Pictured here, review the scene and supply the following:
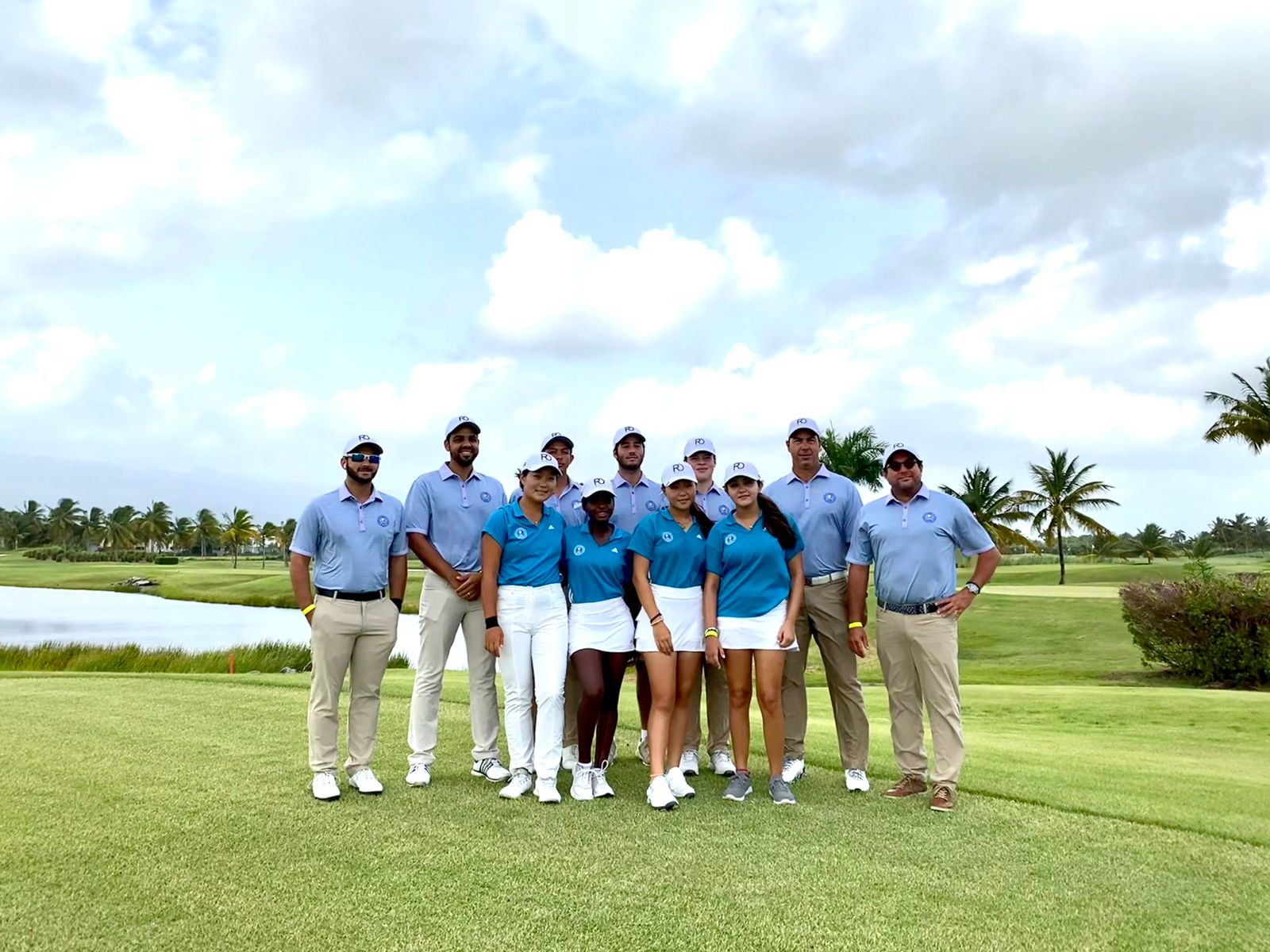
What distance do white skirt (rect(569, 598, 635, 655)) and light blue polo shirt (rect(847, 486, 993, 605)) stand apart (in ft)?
5.72

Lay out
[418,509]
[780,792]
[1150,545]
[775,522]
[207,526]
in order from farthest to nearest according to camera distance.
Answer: [207,526]
[1150,545]
[418,509]
[775,522]
[780,792]

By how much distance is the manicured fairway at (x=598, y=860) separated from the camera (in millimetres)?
4117

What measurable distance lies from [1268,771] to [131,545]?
15074cm

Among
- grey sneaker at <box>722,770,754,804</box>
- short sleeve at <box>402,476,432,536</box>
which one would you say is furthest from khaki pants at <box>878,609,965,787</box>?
short sleeve at <box>402,476,432,536</box>

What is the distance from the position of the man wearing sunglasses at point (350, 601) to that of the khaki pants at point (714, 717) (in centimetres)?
245

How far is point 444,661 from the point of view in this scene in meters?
7.14

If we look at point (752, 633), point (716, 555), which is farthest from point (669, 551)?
point (752, 633)

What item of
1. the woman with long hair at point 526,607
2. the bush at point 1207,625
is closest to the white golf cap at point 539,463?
the woman with long hair at point 526,607

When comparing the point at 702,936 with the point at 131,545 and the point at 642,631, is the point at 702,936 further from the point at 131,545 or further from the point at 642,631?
the point at 131,545

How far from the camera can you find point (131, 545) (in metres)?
137

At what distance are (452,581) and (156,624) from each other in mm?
43444

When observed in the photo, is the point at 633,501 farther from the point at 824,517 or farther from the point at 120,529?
the point at 120,529

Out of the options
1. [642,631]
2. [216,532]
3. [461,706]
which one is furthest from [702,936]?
[216,532]

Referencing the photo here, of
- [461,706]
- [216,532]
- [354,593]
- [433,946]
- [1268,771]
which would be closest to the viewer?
[433,946]
